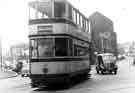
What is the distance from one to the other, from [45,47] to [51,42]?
15.6 inches

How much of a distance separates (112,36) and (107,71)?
8566cm

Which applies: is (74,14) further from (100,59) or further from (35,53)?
(100,59)

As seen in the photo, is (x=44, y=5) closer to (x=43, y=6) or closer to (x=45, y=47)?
(x=43, y=6)

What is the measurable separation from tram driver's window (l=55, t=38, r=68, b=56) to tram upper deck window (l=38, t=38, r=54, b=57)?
0.92 ft

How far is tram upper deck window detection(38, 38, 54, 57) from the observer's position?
14.8 m

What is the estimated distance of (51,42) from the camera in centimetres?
1479

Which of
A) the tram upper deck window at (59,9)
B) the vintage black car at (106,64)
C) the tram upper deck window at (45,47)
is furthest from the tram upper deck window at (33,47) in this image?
the vintage black car at (106,64)

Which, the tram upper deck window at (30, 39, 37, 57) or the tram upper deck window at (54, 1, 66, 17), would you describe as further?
the tram upper deck window at (54, 1, 66, 17)

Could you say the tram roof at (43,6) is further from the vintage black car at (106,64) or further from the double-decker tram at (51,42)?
the vintage black car at (106,64)

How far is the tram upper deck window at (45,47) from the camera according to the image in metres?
14.8

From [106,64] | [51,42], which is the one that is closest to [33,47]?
[51,42]

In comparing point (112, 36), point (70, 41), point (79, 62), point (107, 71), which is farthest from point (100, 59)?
point (112, 36)

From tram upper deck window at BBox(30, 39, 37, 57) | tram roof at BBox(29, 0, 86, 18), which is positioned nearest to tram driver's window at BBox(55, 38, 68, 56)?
tram upper deck window at BBox(30, 39, 37, 57)

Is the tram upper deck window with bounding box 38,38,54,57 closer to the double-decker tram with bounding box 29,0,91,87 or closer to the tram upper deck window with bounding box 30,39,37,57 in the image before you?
the double-decker tram with bounding box 29,0,91,87
